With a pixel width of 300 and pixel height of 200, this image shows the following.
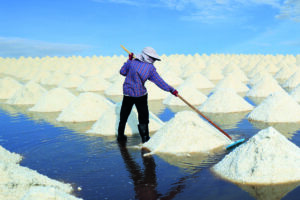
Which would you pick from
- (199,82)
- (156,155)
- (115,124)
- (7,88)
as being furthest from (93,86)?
(156,155)

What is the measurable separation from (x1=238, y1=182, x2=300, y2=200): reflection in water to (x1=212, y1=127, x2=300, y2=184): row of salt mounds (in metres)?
0.08

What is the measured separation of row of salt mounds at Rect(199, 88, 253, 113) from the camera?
8.20 metres

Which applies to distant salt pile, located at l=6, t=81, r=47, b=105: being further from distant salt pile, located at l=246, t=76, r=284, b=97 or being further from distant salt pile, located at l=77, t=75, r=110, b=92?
distant salt pile, located at l=246, t=76, r=284, b=97

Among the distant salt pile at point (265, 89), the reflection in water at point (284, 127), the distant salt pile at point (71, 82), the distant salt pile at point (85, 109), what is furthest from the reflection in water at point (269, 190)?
the distant salt pile at point (71, 82)

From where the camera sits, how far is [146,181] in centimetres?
339

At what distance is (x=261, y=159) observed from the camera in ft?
11.1

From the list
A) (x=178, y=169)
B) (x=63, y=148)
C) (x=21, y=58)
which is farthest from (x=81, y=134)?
(x=21, y=58)

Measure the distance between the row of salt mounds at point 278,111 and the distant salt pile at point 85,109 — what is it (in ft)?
11.5

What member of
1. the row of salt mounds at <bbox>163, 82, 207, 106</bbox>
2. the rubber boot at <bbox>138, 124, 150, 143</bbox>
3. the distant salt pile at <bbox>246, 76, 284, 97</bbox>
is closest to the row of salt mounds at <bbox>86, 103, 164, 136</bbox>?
the rubber boot at <bbox>138, 124, 150, 143</bbox>

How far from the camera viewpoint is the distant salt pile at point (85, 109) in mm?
7385

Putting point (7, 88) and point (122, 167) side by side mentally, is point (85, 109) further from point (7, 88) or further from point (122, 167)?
point (7, 88)

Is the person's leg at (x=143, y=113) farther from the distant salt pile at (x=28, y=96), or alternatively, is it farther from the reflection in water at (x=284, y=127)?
the distant salt pile at (x=28, y=96)

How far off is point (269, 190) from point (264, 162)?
382mm

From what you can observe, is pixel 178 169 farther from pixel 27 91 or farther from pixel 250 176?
pixel 27 91
